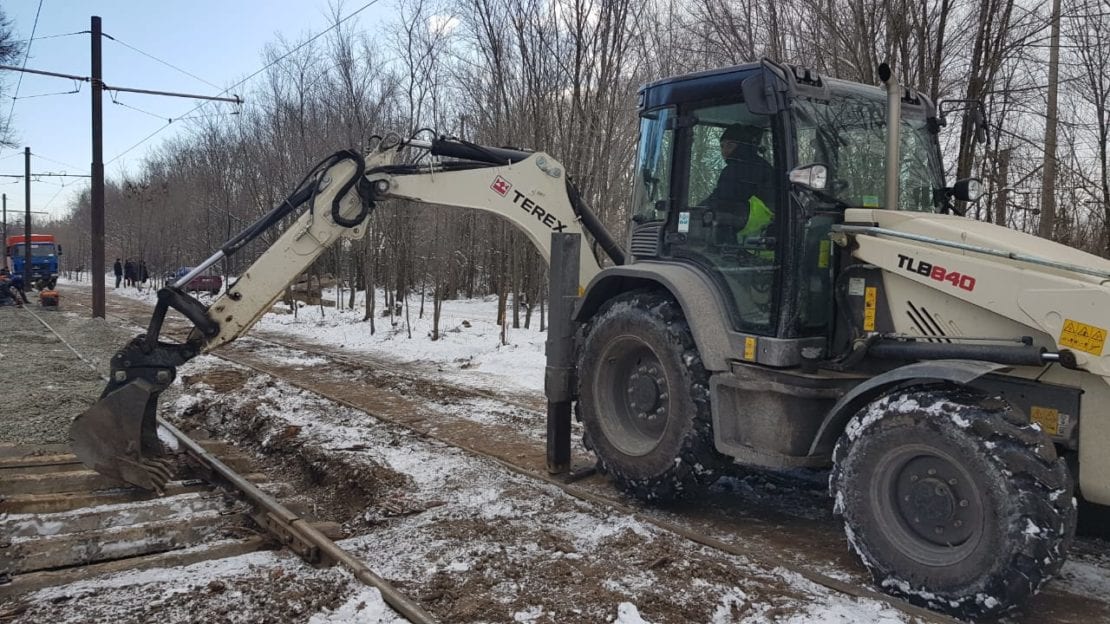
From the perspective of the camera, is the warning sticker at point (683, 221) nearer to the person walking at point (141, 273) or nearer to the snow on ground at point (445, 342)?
the snow on ground at point (445, 342)

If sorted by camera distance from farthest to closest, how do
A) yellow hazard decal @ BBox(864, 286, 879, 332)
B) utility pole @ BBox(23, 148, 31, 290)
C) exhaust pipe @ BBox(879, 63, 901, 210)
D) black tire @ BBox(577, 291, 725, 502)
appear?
utility pole @ BBox(23, 148, 31, 290) → black tire @ BBox(577, 291, 725, 502) → yellow hazard decal @ BBox(864, 286, 879, 332) → exhaust pipe @ BBox(879, 63, 901, 210)

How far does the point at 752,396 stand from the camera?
5.09 meters

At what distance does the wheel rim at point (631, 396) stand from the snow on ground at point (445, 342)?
5419mm

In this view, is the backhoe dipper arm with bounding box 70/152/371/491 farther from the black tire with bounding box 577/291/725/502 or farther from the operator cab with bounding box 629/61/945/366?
the operator cab with bounding box 629/61/945/366

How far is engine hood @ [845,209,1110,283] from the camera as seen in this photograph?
4289 millimetres

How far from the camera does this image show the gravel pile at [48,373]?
28.5 feet

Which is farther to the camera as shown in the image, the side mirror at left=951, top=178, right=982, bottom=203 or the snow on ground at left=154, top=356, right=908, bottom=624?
the side mirror at left=951, top=178, right=982, bottom=203

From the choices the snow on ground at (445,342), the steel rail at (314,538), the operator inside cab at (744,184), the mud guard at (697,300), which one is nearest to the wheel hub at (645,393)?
the mud guard at (697,300)

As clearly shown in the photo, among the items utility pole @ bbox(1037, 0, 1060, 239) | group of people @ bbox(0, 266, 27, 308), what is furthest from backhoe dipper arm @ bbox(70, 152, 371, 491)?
group of people @ bbox(0, 266, 27, 308)

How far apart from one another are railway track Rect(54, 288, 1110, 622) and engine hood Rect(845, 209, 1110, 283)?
1753mm

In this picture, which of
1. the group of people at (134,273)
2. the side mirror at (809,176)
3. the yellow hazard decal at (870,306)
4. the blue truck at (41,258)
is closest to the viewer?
the side mirror at (809,176)

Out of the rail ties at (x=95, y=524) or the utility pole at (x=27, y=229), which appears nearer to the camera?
the rail ties at (x=95, y=524)

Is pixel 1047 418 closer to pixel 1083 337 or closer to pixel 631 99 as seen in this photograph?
pixel 1083 337

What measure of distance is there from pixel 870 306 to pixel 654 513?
2.12 meters
